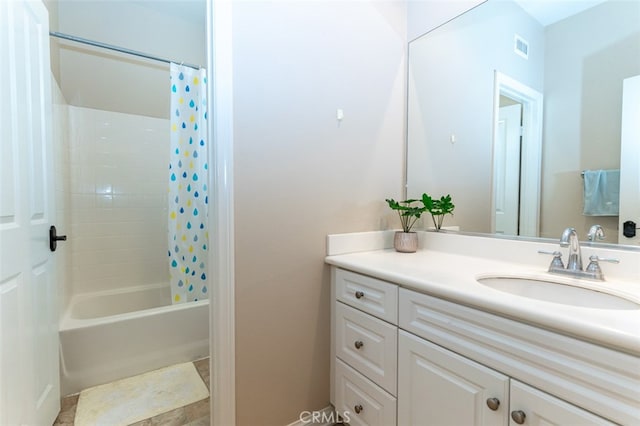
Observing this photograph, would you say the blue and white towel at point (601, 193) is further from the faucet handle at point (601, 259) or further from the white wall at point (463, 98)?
the white wall at point (463, 98)

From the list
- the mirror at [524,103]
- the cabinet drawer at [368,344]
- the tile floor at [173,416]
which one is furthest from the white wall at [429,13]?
the tile floor at [173,416]

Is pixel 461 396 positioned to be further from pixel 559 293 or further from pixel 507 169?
pixel 507 169

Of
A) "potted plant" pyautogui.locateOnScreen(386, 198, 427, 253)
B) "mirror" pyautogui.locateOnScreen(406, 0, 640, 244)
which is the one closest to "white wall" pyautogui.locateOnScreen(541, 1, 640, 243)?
"mirror" pyautogui.locateOnScreen(406, 0, 640, 244)

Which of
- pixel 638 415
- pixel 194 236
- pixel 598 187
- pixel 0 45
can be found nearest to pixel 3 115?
pixel 0 45

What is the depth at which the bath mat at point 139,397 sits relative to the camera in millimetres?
1366

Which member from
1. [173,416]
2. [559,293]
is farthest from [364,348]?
[173,416]

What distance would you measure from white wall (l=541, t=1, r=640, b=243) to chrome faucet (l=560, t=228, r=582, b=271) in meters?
0.13

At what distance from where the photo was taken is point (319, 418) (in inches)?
53.2

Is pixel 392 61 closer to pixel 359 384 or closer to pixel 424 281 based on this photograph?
pixel 424 281

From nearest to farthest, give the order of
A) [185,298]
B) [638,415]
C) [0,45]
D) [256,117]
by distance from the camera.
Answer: [638,415] < [0,45] < [256,117] < [185,298]

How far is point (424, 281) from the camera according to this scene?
0.92m

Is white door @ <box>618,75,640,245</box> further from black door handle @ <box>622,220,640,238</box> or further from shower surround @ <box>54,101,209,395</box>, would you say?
shower surround @ <box>54,101,209,395</box>

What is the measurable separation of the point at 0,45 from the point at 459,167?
1.91m

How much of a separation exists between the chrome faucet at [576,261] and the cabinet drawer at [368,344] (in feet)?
2.07
